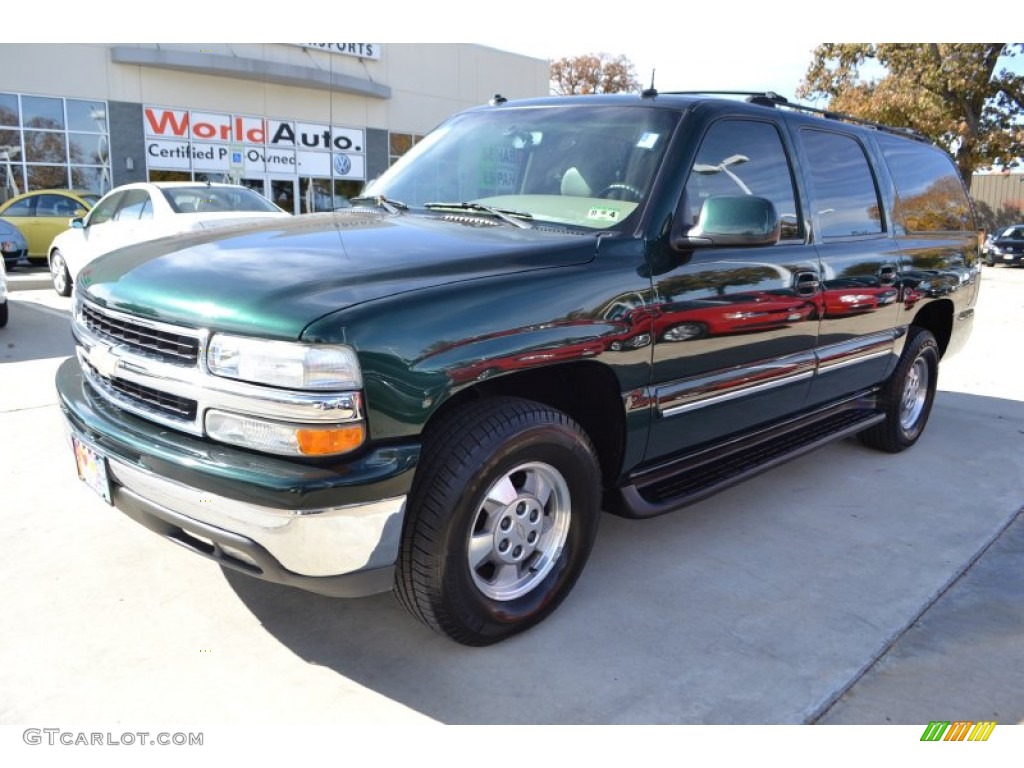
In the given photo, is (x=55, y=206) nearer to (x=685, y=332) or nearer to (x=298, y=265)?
(x=298, y=265)

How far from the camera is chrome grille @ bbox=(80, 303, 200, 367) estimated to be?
255 cm

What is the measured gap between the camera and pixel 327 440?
7.75ft

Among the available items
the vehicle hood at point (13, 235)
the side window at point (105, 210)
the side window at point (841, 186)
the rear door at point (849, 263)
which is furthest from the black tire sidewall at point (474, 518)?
the vehicle hood at point (13, 235)

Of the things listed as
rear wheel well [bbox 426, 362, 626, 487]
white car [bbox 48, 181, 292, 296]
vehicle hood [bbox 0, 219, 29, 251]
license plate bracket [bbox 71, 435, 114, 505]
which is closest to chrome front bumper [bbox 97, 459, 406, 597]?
license plate bracket [bbox 71, 435, 114, 505]

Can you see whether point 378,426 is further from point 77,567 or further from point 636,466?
point 77,567

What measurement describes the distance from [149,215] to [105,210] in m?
1.43

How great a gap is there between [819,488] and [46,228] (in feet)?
51.4

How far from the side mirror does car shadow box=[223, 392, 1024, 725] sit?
1.43 m

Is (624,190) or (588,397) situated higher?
(624,190)

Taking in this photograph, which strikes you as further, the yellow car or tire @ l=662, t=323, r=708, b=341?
the yellow car

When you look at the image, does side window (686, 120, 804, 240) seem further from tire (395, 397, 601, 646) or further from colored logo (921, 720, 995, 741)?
colored logo (921, 720, 995, 741)

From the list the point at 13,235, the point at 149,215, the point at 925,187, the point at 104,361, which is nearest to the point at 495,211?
the point at 104,361

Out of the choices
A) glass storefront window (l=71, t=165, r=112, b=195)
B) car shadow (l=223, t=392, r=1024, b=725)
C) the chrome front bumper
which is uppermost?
glass storefront window (l=71, t=165, r=112, b=195)

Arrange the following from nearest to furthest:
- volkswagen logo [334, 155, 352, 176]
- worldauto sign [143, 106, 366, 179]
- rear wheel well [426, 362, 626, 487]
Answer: rear wheel well [426, 362, 626, 487] → worldauto sign [143, 106, 366, 179] → volkswagen logo [334, 155, 352, 176]
